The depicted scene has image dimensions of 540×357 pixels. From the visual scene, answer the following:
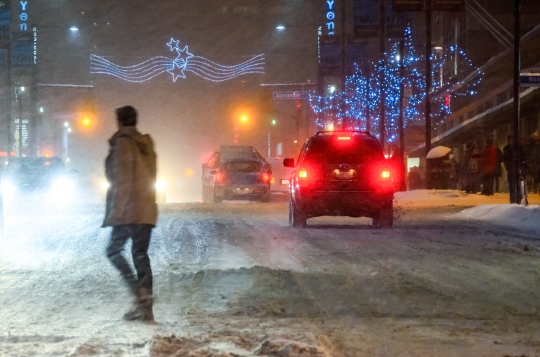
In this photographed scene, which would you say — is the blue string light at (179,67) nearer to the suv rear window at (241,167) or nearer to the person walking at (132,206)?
the suv rear window at (241,167)

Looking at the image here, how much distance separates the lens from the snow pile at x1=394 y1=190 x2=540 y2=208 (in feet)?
89.5

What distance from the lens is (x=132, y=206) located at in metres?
7.22

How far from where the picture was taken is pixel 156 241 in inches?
574

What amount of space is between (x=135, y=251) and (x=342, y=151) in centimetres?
1033

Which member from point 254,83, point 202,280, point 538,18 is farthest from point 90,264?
point 254,83

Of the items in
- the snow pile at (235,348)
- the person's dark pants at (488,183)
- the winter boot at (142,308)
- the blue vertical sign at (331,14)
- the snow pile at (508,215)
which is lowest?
the snow pile at (235,348)

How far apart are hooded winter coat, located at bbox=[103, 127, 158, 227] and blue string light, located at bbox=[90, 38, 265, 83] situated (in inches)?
2264

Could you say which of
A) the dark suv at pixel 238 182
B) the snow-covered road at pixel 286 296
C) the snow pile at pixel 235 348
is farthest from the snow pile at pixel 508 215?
the snow pile at pixel 235 348

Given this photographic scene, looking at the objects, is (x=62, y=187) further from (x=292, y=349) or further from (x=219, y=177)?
(x=292, y=349)

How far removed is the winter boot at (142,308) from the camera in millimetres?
7211

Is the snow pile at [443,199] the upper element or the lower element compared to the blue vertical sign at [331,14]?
lower

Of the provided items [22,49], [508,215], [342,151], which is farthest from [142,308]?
[22,49]

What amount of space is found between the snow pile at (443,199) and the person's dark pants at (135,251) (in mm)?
20139

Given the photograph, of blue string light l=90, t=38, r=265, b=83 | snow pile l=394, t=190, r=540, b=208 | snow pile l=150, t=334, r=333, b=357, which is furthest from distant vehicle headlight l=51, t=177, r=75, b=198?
blue string light l=90, t=38, r=265, b=83
